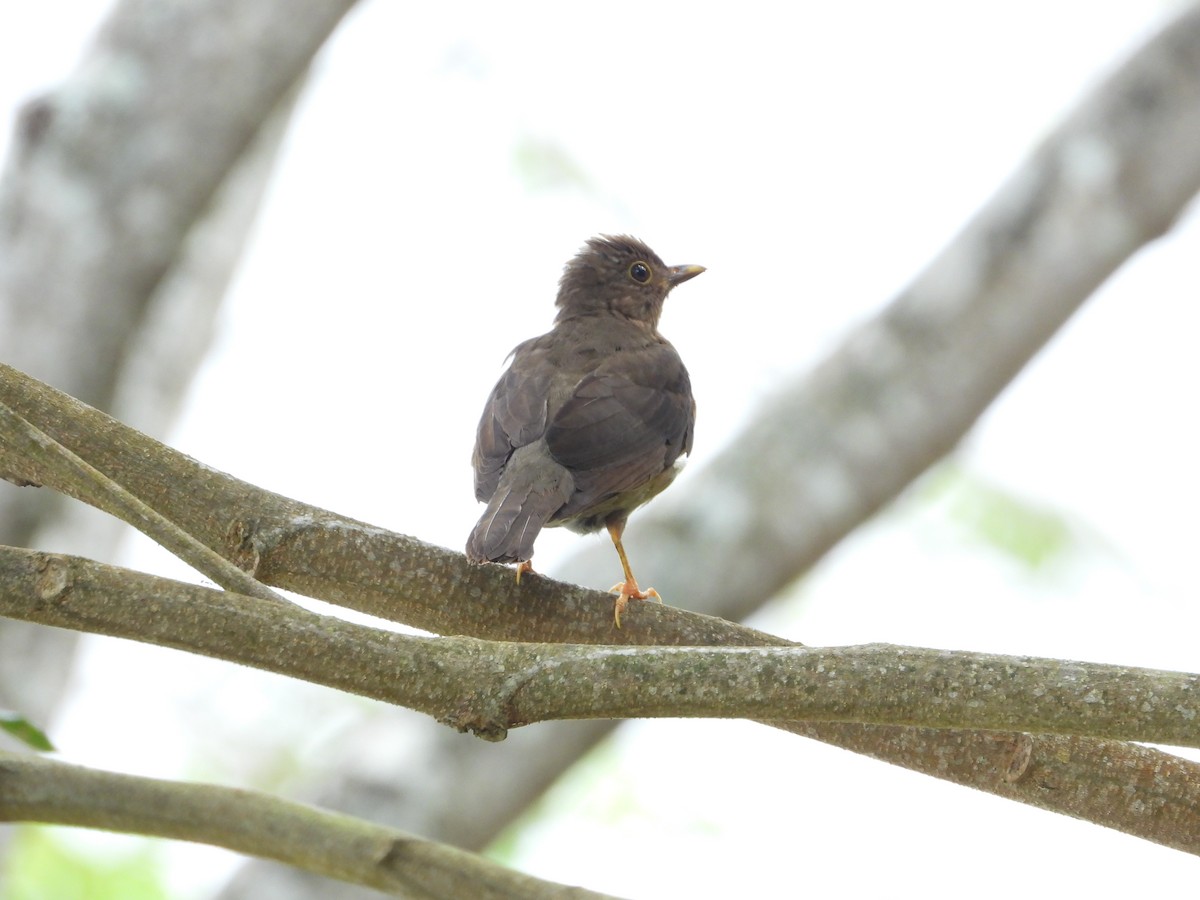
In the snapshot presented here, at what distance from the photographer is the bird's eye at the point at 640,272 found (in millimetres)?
6543

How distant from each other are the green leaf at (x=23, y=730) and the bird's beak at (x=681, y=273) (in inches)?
178

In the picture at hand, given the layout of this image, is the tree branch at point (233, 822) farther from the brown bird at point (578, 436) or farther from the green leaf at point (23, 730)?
the brown bird at point (578, 436)

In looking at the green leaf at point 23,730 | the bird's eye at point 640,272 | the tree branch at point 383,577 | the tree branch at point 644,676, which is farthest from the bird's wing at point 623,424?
the green leaf at point 23,730

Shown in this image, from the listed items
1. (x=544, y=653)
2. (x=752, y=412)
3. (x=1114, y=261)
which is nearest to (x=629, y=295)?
Answer: (x=752, y=412)

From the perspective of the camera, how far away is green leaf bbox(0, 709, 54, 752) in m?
2.39

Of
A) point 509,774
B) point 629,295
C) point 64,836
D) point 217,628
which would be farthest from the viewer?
point 64,836

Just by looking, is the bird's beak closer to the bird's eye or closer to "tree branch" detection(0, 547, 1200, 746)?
the bird's eye

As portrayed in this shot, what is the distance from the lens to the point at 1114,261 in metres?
7.54

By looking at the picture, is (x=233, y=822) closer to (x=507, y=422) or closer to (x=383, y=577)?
(x=383, y=577)

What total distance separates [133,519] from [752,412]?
18.8 ft

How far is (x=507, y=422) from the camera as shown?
15.5 ft

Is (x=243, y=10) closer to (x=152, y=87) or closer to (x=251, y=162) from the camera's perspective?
(x=152, y=87)

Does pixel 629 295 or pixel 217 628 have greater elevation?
pixel 629 295

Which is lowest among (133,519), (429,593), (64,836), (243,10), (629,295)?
(64,836)
